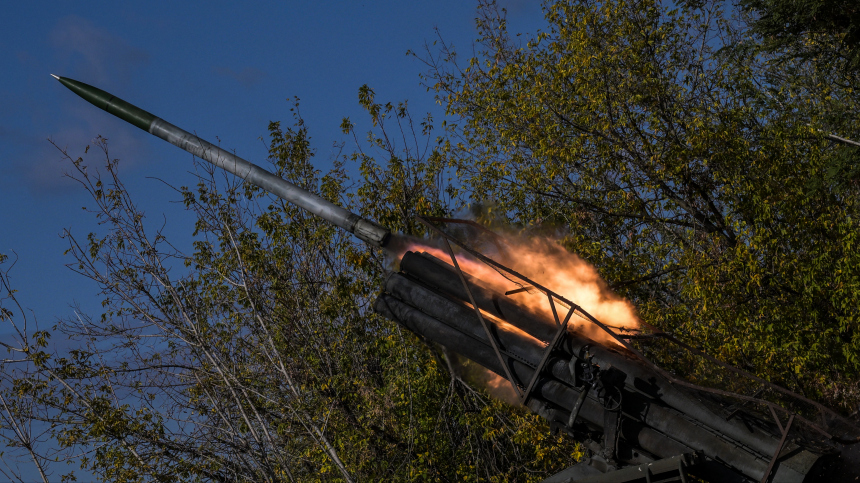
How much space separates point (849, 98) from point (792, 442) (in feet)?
55.8

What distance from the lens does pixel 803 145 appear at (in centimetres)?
1802

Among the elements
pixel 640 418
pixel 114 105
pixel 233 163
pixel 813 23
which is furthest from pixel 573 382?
pixel 813 23

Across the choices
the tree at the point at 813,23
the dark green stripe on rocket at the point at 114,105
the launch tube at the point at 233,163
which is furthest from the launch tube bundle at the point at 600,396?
the tree at the point at 813,23

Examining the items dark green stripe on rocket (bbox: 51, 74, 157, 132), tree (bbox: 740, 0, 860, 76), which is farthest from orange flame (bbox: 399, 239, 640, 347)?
tree (bbox: 740, 0, 860, 76)

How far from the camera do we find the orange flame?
9.41 meters

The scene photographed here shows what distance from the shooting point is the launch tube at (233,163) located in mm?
10969

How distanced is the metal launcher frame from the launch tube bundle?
11mm

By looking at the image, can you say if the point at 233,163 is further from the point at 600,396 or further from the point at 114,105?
the point at 600,396

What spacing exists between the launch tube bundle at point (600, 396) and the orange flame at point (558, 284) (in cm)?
30

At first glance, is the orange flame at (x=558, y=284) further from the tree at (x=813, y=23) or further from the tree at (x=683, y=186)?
the tree at (x=813, y=23)

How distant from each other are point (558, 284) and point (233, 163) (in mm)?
5524

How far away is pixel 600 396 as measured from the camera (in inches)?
316

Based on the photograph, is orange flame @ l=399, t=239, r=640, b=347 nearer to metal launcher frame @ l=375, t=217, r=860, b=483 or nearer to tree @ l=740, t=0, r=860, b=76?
metal launcher frame @ l=375, t=217, r=860, b=483

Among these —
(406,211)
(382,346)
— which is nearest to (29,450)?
(382,346)
